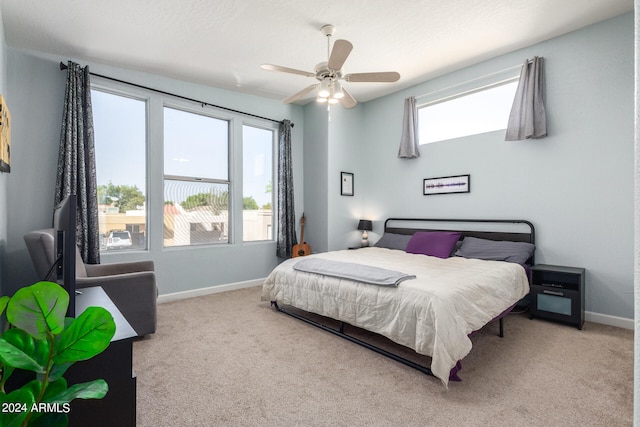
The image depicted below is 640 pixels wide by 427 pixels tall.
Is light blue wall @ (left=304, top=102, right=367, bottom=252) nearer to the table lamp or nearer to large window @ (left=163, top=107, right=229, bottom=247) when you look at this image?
the table lamp

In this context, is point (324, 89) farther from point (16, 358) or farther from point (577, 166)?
point (16, 358)

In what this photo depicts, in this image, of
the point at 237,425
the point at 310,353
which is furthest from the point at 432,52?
the point at 237,425

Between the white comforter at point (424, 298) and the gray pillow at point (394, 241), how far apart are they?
87cm

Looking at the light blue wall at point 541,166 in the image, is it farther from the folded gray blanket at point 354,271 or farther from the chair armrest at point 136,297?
the folded gray blanket at point 354,271

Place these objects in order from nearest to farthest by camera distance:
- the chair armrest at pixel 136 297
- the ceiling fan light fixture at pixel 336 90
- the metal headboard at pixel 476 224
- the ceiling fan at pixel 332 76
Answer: the chair armrest at pixel 136 297, the ceiling fan at pixel 332 76, the ceiling fan light fixture at pixel 336 90, the metal headboard at pixel 476 224

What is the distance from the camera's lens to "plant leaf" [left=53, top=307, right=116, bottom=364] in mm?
697

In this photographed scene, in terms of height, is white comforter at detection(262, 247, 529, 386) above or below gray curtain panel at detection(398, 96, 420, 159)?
below

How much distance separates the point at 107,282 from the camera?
267 centimetres

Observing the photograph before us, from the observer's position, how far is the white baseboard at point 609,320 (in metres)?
3.03

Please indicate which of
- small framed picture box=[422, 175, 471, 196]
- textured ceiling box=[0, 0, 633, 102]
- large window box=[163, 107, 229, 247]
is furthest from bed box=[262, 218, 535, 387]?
textured ceiling box=[0, 0, 633, 102]

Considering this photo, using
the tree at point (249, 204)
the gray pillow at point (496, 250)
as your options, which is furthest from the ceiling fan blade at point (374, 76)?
the tree at point (249, 204)

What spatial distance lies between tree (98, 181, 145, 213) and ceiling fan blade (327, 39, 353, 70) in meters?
2.81

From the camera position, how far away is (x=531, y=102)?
11.4ft

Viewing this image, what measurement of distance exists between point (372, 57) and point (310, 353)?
3.20m
